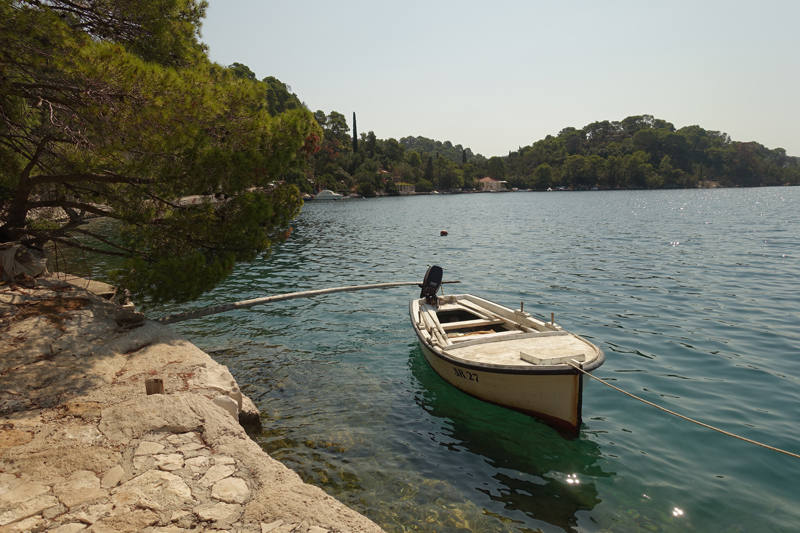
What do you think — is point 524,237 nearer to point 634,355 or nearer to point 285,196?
point 634,355

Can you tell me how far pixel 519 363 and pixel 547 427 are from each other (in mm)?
1157

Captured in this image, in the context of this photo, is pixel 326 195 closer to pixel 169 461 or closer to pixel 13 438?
pixel 13 438

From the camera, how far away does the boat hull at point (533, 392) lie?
6.71 metres

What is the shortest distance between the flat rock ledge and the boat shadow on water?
7.86ft

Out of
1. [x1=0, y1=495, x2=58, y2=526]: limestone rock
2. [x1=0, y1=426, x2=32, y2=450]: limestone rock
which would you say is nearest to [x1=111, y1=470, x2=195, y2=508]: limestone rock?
[x1=0, y1=495, x2=58, y2=526]: limestone rock

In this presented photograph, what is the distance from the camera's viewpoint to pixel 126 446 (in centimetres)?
462

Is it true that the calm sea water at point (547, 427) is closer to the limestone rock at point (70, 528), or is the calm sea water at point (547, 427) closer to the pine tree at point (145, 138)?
the limestone rock at point (70, 528)

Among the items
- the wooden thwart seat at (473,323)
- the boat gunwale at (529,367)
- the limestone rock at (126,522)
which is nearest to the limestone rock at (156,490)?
the limestone rock at (126,522)

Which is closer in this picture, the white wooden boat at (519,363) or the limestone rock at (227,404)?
the limestone rock at (227,404)

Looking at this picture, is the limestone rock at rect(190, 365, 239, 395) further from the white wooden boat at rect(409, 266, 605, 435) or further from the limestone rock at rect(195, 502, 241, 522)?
the white wooden boat at rect(409, 266, 605, 435)

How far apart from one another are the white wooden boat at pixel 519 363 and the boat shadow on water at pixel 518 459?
249mm

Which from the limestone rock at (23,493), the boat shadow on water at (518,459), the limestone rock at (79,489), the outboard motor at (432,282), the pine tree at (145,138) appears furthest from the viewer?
the outboard motor at (432,282)

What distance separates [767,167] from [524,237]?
180560 millimetres

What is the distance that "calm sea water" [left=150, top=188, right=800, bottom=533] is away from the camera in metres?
5.51
